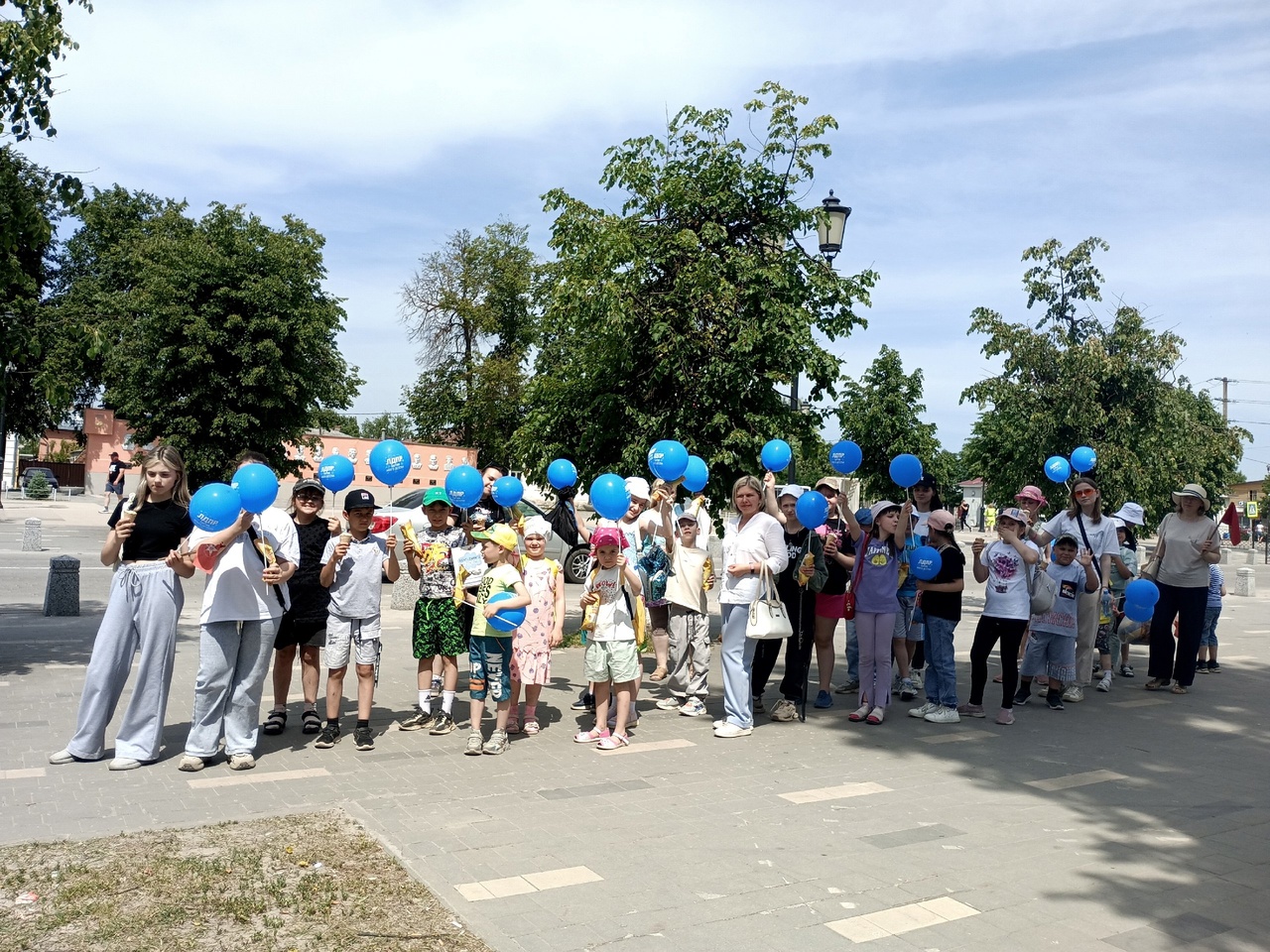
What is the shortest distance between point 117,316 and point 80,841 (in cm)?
3715

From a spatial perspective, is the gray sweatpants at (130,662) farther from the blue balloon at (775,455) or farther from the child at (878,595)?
the child at (878,595)

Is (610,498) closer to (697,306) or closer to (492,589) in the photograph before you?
(492,589)

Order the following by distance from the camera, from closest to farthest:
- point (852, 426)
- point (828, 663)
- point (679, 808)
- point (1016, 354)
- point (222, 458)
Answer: point (679, 808)
point (828, 663)
point (1016, 354)
point (222, 458)
point (852, 426)

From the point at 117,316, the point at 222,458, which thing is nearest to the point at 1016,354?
the point at 222,458

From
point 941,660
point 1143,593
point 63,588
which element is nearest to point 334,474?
point 941,660

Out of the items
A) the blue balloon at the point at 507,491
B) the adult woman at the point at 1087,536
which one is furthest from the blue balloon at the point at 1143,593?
the blue balloon at the point at 507,491

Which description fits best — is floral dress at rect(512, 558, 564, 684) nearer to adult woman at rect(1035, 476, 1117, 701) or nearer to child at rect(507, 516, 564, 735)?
child at rect(507, 516, 564, 735)

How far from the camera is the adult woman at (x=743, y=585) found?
25.1 ft

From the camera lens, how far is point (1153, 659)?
10312 mm

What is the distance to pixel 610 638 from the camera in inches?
289

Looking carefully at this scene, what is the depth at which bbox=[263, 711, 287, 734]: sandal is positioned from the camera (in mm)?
7316

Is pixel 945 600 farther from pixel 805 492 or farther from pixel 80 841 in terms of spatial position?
pixel 80 841

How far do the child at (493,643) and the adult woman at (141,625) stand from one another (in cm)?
183

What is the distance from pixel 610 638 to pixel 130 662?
302 cm
